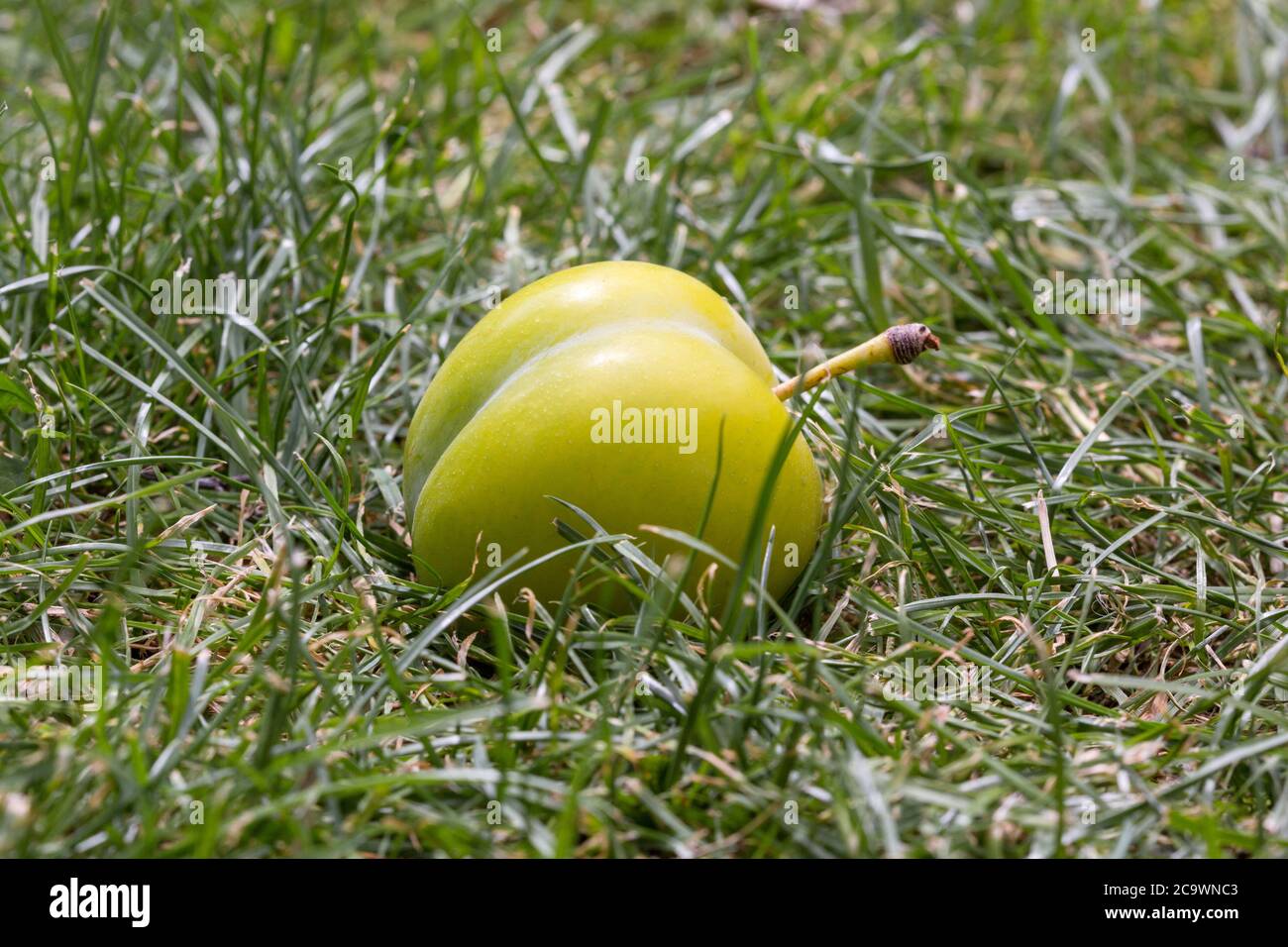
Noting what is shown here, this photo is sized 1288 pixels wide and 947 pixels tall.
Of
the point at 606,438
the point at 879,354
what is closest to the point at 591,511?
the point at 606,438

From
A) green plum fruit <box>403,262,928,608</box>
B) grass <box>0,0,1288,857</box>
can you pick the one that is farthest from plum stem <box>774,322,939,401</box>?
grass <box>0,0,1288,857</box>

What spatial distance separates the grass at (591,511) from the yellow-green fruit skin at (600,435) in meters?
0.11

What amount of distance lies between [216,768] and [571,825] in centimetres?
49

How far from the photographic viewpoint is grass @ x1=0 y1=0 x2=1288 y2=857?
161 cm

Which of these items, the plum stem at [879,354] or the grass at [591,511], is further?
the plum stem at [879,354]

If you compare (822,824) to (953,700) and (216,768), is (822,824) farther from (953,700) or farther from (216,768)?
(216,768)

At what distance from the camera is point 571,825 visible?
1.49 m

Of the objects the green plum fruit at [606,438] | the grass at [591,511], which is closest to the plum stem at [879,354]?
the green plum fruit at [606,438]

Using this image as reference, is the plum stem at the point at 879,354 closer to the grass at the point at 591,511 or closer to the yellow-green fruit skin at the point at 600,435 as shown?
the yellow-green fruit skin at the point at 600,435

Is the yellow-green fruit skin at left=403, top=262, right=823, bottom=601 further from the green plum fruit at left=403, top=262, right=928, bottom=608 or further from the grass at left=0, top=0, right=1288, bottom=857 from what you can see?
the grass at left=0, top=0, right=1288, bottom=857

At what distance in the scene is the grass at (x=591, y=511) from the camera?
63.5 inches

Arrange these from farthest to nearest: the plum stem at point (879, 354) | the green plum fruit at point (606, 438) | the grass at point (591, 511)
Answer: the plum stem at point (879, 354)
the green plum fruit at point (606, 438)
the grass at point (591, 511)

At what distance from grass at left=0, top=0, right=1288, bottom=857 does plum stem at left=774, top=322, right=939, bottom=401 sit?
194 mm
